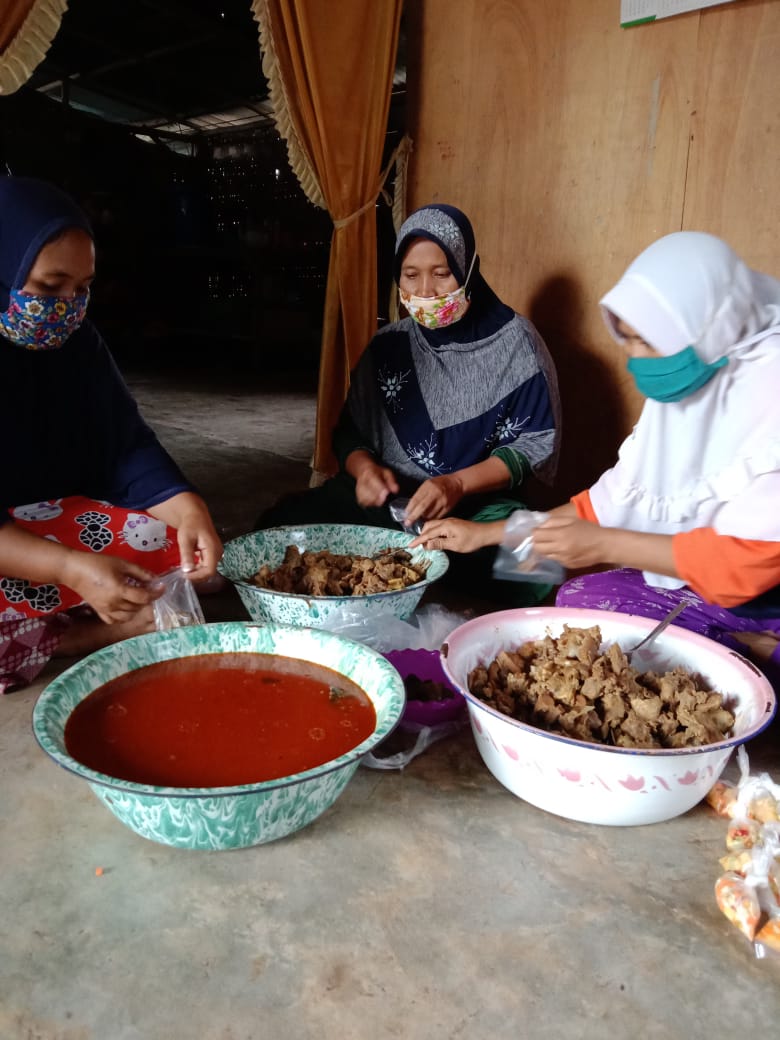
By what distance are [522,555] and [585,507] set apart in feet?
1.01

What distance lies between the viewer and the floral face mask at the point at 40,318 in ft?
5.67

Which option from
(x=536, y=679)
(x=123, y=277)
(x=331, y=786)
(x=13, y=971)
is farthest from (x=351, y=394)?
(x=123, y=277)

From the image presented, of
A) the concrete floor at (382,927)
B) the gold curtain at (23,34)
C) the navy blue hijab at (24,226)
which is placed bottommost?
the concrete floor at (382,927)

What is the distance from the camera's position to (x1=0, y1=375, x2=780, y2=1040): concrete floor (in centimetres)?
102

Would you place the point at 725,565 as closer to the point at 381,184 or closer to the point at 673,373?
the point at 673,373

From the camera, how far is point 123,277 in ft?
33.0

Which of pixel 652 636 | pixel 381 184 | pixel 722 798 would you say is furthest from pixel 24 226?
pixel 381 184

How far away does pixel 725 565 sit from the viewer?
150 cm

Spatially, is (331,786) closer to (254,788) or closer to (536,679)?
(254,788)

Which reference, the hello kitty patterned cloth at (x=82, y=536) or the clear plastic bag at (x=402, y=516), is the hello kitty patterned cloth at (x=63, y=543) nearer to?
the hello kitty patterned cloth at (x=82, y=536)

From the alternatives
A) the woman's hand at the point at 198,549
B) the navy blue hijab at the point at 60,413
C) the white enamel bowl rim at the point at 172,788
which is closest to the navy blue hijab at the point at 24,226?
the navy blue hijab at the point at 60,413

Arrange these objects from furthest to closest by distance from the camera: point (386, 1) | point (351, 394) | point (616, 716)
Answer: point (386, 1)
point (351, 394)
point (616, 716)

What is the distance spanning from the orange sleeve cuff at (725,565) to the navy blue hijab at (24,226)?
1.49m

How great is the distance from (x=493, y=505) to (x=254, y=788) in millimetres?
1541
